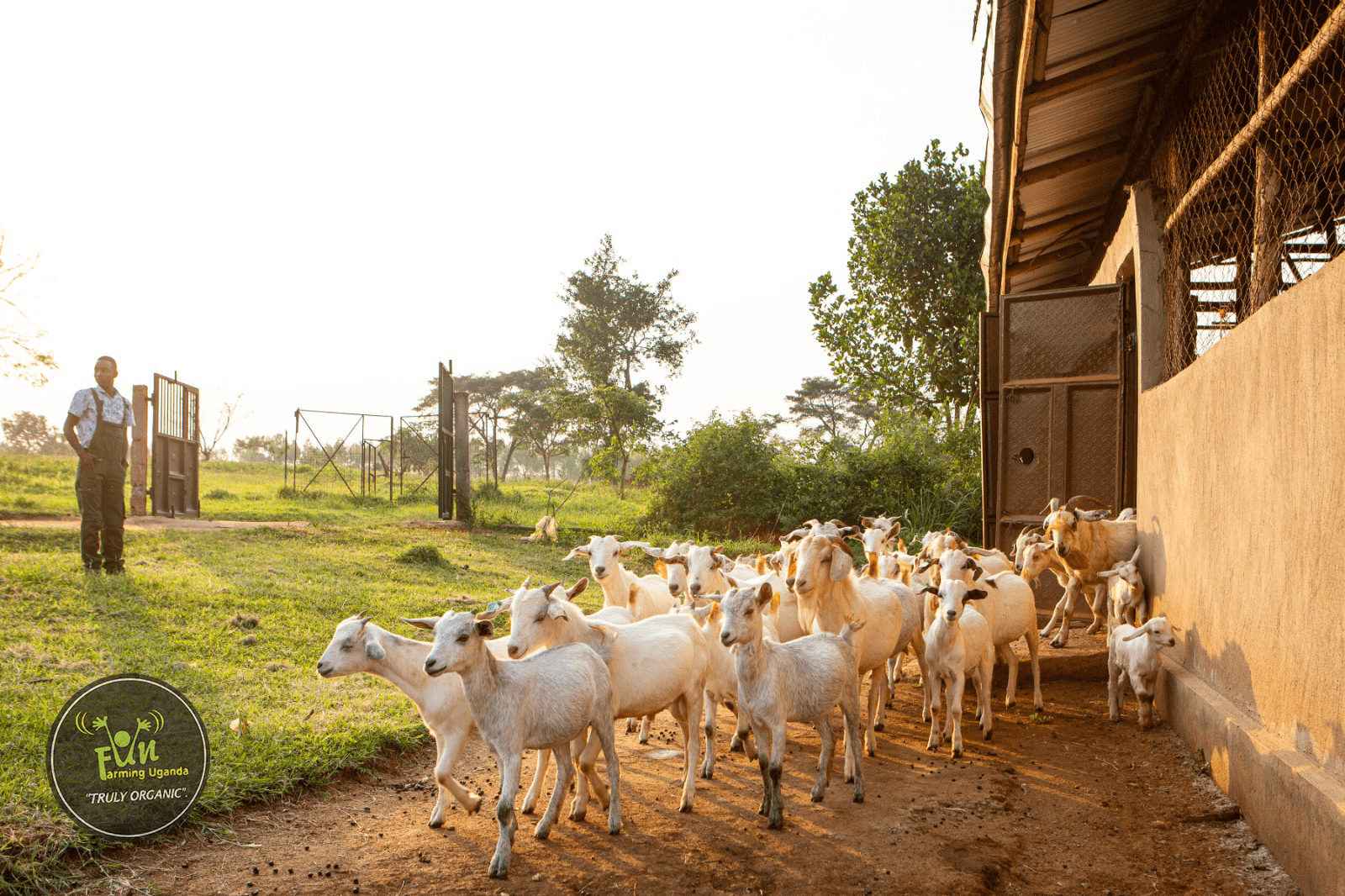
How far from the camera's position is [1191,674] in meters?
6.17

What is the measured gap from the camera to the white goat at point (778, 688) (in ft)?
16.0

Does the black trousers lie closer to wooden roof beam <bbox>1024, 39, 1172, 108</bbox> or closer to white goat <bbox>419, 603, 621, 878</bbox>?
white goat <bbox>419, 603, 621, 878</bbox>

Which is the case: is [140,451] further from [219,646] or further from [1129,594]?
[1129,594]

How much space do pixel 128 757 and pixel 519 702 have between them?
7.12 feet

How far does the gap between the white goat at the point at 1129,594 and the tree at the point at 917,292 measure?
40.0ft

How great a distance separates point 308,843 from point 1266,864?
4.49m

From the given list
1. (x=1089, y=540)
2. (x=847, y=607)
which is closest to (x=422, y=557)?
(x=847, y=607)

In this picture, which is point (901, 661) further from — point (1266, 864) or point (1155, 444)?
point (1266, 864)

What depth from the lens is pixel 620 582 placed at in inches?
295

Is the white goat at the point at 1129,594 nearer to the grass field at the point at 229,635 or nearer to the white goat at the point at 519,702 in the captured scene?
the white goat at the point at 519,702

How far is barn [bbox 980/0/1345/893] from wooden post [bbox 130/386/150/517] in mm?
12771

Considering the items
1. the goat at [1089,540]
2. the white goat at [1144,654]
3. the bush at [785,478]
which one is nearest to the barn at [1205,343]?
the white goat at [1144,654]


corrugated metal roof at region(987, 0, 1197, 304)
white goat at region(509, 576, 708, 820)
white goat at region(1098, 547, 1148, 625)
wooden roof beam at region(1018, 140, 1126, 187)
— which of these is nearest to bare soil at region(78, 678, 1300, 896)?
white goat at region(509, 576, 708, 820)

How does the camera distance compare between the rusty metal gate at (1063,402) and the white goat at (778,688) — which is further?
the rusty metal gate at (1063,402)
